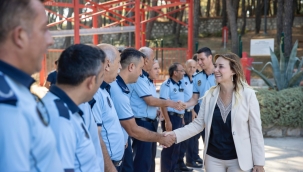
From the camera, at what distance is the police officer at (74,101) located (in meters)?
1.83

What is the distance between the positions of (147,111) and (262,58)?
23.3 m

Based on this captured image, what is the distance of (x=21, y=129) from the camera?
1.32m

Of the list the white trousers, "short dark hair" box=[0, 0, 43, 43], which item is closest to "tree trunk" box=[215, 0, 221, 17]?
the white trousers

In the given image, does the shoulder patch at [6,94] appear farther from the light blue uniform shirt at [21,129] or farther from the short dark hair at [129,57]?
the short dark hair at [129,57]

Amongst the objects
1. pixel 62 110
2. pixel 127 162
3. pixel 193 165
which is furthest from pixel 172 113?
pixel 62 110

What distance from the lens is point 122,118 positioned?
3707mm

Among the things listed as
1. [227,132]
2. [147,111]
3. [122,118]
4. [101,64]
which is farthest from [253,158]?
[101,64]

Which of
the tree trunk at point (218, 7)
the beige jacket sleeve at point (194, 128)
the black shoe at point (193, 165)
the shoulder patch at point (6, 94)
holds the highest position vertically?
the tree trunk at point (218, 7)

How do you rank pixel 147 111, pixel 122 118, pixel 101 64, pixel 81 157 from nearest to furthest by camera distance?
pixel 81 157
pixel 101 64
pixel 122 118
pixel 147 111

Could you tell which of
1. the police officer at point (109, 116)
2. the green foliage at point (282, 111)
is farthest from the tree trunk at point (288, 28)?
→ the police officer at point (109, 116)

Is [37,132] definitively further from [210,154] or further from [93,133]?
[210,154]

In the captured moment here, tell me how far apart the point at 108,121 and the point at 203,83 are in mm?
3799

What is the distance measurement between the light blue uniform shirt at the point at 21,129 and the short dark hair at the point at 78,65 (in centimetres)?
69

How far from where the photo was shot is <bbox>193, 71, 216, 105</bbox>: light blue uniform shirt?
22.1 feet
